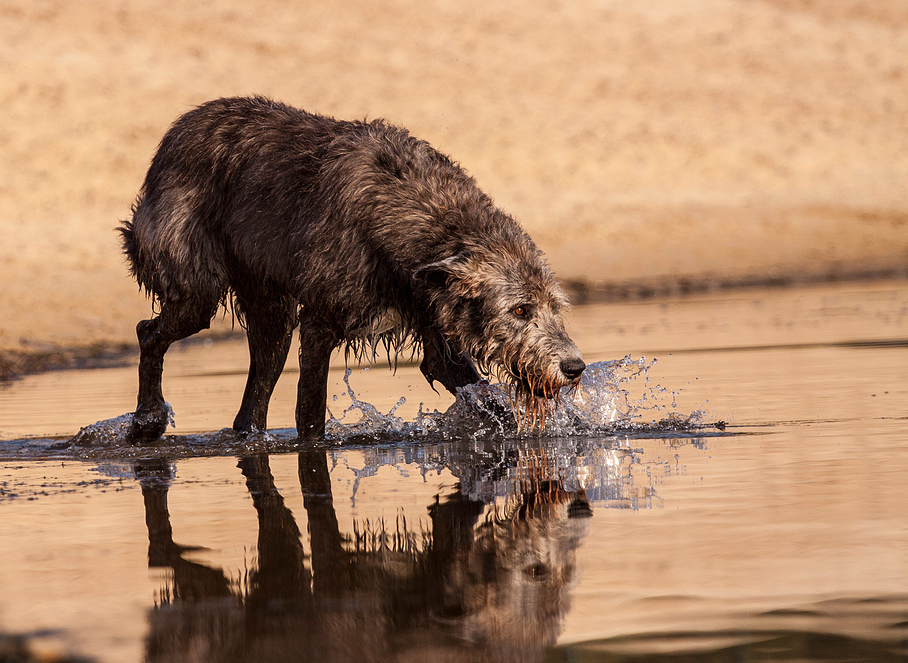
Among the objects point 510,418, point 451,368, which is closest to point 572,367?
point 510,418

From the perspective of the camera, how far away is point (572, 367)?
6.79m

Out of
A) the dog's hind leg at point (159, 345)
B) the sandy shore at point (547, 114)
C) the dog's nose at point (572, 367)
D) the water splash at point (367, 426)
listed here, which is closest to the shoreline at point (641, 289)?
the sandy shore at point (547, 114)

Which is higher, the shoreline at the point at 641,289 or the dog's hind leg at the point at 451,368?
the shoreline at the point at 641,289

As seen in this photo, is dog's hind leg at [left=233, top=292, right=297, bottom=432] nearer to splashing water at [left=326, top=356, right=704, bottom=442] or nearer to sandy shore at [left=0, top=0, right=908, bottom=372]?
splashing water at [left=326, top=356, right=704, bottom=442]

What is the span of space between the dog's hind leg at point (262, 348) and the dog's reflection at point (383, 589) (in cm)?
302

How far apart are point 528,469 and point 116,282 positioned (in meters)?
14.5

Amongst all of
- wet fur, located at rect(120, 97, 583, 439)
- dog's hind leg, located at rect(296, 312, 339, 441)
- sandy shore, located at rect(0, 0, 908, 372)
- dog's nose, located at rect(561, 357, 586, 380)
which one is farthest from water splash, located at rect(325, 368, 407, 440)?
sandy shore, located at rect(0, 0, 908, 372)

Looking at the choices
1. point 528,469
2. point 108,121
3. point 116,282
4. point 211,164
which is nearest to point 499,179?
point 108,121

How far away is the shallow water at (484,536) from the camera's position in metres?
3.59

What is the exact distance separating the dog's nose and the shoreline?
864cm

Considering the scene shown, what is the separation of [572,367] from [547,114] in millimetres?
27227

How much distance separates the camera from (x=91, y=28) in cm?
3528

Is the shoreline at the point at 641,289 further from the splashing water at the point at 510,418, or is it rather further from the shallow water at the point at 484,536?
the splashing water at the point at 510,418

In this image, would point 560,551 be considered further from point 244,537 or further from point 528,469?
point 528,469
